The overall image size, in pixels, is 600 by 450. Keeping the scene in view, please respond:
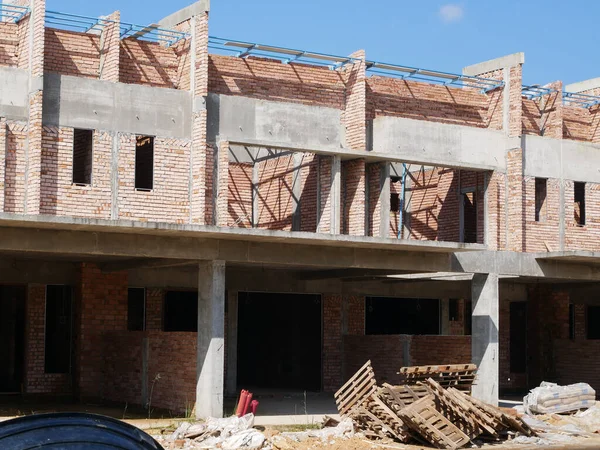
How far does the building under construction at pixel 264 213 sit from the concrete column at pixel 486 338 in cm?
5

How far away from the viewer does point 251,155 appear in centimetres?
2645

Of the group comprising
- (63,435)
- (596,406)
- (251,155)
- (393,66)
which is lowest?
(596,406)

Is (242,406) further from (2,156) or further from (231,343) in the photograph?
(231,343)

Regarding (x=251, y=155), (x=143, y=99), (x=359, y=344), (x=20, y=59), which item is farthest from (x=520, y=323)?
(x=20, y=59)

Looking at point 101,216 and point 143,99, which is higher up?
point 143,99

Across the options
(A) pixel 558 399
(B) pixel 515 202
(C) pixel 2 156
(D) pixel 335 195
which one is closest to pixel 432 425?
(A) pixel 558 399

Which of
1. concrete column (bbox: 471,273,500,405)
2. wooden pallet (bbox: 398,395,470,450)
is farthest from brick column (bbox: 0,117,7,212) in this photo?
concrete column (bbox: 471,273,500,405)

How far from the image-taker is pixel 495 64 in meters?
26.5

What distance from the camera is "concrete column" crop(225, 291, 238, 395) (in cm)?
2688

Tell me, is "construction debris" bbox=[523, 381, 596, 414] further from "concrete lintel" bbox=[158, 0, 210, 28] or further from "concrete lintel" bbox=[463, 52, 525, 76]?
"concrete lintel" bbox=[158, 0, 210, 28]

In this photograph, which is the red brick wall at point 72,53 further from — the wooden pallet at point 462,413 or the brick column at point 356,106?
the wooden pallet at point 462,413

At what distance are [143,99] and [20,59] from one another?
2.62 m

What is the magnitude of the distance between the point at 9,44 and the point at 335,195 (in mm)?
7669

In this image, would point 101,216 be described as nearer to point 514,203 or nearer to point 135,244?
point 135,244
